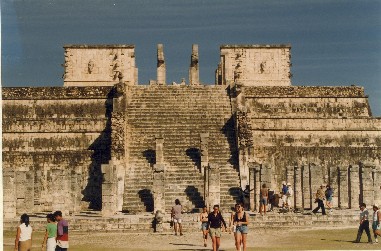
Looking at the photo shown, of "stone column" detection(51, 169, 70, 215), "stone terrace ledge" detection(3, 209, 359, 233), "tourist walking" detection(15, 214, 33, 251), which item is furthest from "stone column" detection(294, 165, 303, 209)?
"tourist walking" detection(15, 214, 33, 251)

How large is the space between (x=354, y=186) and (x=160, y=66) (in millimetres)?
17088

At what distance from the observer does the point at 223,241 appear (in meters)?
24.7

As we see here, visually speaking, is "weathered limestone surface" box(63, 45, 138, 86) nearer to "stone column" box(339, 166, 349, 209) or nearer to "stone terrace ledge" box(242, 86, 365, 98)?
"stone terrace ledge" box(242, 86, 365, 98)

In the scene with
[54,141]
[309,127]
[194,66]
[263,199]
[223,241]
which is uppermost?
[194,66]

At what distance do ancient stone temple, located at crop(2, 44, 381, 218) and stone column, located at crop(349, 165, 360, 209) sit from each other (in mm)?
41

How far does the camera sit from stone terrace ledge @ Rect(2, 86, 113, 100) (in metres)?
39.5

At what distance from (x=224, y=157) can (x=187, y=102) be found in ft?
16.8

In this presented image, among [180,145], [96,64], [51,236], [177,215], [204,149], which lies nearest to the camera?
[51,236]

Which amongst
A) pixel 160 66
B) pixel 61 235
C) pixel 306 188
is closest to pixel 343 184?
pixel 306 188

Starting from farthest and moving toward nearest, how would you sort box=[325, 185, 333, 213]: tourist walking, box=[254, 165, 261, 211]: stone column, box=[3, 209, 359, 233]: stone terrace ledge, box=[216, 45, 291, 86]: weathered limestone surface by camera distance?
1. box=[216, 45, 291, 86]: weathered limestone surface
2. box=[254, 165, 261, 211]: stone column
3. box=[325, 185, 333, 213]: tourist walking
4. box=[3, 209, 359, 233]: stone terrace ledge

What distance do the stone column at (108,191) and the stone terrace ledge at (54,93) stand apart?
9.44 metres

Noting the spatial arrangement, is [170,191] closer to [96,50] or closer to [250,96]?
[250,96]

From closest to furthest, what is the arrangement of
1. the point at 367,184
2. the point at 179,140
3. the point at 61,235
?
the point at 61,235, the point at 367,184, the point at 179,140

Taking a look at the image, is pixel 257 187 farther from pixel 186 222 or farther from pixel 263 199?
pixel 186 222
